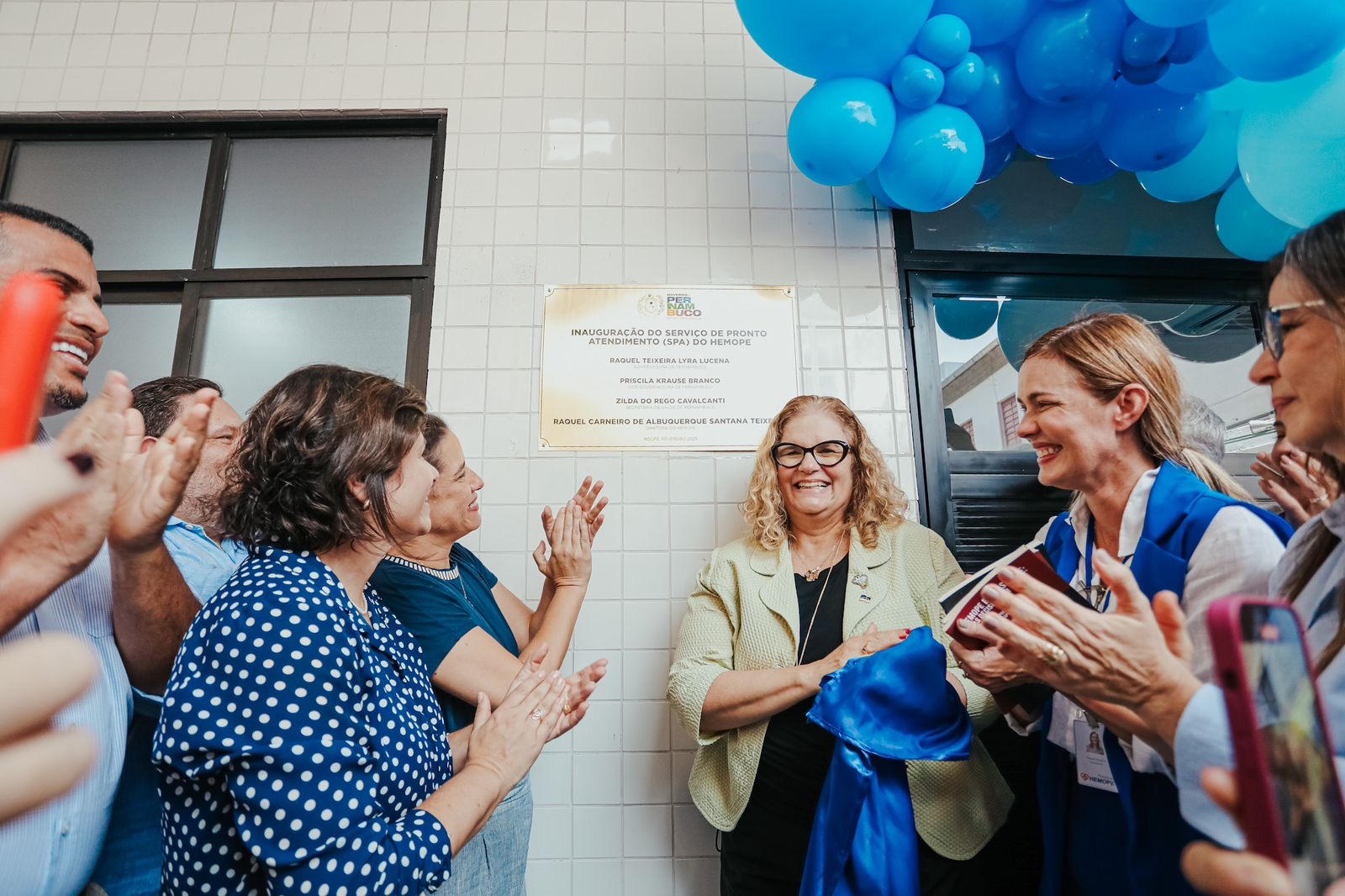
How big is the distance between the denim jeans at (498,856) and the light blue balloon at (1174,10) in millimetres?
2070

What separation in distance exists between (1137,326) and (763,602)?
0.97m

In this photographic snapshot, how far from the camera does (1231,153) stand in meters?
1.94

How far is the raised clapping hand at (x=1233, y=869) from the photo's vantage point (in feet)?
1.24

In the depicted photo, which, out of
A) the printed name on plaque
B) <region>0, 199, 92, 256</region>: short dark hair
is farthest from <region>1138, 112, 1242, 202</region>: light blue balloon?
<region>0, 199, 92, 256</region>: short dark hair

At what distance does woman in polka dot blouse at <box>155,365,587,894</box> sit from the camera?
835mm

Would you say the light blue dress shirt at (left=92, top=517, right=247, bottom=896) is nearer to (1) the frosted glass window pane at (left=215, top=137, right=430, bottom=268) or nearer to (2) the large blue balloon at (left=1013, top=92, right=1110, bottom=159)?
(1) the frosted glass window pane at (left=215, top=137, right=430, bottom=268)

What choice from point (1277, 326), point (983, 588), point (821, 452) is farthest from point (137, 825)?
point (1277, 326)

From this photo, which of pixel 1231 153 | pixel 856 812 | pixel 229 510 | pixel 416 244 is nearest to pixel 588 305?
pixel 416 244

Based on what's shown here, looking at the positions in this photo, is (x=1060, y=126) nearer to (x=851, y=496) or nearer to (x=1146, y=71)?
(x=1146, y=71)

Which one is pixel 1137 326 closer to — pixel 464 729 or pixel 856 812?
pixel 856 812

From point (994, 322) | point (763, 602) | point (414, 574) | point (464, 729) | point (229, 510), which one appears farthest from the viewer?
point (994, 322)

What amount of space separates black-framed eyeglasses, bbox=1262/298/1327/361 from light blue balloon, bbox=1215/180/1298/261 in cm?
142

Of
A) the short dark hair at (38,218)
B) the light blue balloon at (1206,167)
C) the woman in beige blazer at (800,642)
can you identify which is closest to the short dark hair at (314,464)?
the short dark hair at (38,218)

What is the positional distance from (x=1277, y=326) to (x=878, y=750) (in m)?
0.97
